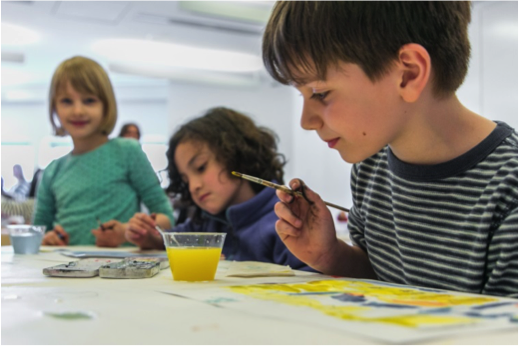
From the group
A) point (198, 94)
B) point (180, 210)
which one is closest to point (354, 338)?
point (180, 210)

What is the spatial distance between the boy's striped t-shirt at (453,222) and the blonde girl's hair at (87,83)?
1.09 m

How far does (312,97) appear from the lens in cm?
79

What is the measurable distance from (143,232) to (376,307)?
889 millimetres

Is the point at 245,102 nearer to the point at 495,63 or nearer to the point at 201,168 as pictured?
the point at 495,63

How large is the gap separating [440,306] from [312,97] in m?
0.40

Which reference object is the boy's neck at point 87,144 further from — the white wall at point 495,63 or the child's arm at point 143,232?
the white wall at point 495,63

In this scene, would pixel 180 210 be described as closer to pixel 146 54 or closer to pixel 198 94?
pixel 146 54

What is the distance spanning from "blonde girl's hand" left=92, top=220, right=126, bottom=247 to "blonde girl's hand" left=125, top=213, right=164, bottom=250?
0.37 feet

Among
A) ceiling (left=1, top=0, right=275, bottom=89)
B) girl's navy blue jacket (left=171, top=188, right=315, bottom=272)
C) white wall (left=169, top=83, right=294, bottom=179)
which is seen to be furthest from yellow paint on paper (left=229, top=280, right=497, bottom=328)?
white wall (left=169, top=83, right=294, bottom=179)

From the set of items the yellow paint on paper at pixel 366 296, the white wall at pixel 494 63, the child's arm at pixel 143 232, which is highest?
the white wall at pixel 494 63

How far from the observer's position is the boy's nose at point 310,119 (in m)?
0.78

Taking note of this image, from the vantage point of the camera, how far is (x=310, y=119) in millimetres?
784

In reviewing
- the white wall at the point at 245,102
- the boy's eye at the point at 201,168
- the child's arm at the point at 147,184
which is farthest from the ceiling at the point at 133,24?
the boy's eye at the point at 201,168

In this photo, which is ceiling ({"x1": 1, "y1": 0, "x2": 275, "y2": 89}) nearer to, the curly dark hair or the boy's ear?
the curly dark hair
